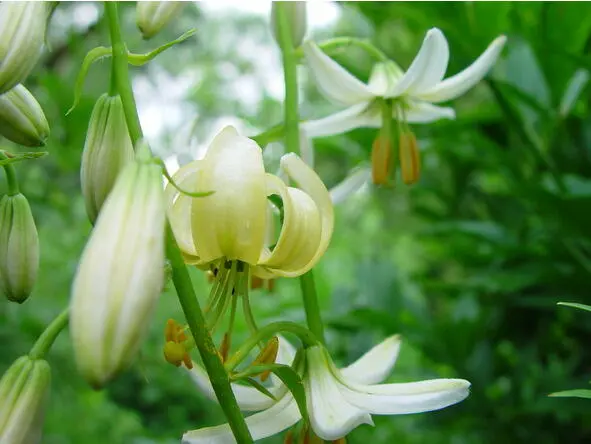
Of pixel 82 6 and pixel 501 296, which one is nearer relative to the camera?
pixel 501 296

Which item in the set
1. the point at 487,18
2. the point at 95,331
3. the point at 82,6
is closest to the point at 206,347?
the point at 95,331

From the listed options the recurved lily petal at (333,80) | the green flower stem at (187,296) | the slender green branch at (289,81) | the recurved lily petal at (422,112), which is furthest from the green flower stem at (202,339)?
the recurved lily petal at (422,112)

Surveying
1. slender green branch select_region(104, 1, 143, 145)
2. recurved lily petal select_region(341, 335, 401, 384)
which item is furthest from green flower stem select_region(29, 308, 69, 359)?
recurved lily petal select_region(341, 335, 401, 384)

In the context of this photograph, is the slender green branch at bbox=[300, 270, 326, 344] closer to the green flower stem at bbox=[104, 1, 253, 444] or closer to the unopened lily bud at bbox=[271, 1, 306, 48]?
the green flower stem at bbox=[104, 1, 253, 444]

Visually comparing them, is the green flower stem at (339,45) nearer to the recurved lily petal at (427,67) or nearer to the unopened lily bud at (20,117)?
the recurved lily petal at (427,67)

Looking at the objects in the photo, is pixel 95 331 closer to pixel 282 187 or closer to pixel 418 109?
pixel 282 187
